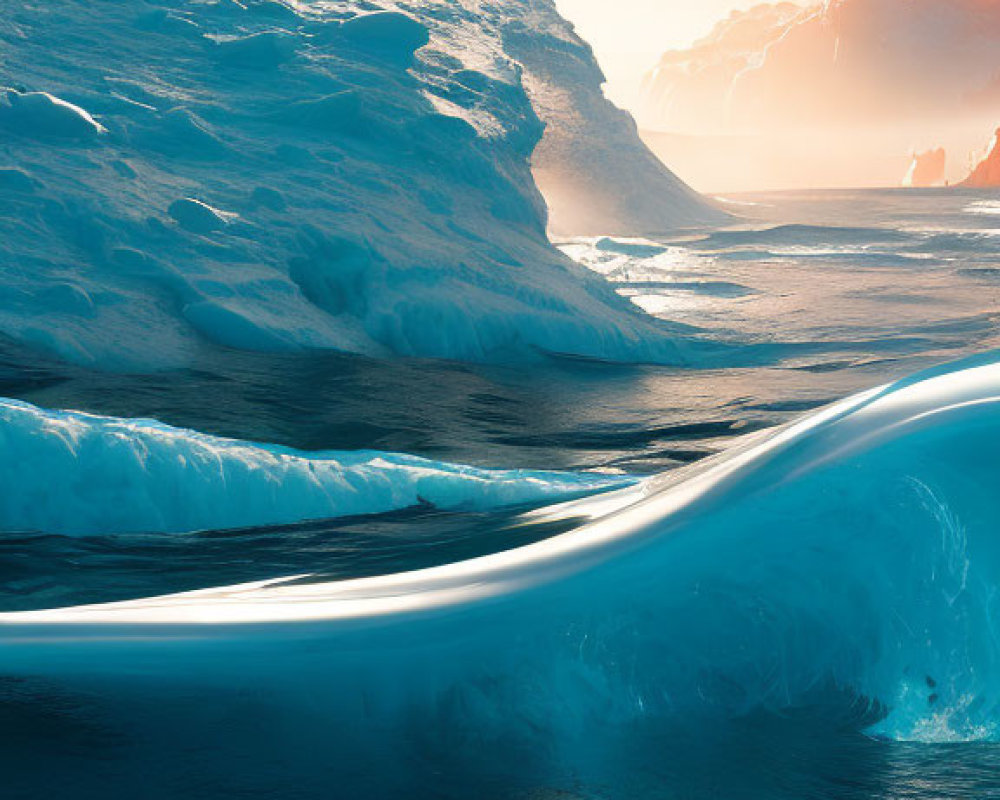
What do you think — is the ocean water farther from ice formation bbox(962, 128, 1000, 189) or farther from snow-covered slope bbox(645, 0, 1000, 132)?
snow-covered slope bbox(645, 0, 1000, 132)

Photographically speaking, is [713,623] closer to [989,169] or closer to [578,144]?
[578,144]

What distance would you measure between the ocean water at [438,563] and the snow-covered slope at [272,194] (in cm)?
59

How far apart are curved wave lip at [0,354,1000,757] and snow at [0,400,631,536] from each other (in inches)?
89.5

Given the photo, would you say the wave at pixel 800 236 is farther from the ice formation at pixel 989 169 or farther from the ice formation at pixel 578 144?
the ice formation at pixel 989 169

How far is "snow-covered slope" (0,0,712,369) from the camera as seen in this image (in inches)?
420

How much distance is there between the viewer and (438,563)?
472cm

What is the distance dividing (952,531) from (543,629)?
138 cm

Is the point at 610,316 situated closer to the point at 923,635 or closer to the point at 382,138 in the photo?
the point at 382,138

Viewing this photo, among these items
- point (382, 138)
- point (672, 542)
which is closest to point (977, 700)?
point (672, 542)

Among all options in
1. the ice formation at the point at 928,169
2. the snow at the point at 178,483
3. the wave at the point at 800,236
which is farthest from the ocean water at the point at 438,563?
the ice formation at the point at 928,169

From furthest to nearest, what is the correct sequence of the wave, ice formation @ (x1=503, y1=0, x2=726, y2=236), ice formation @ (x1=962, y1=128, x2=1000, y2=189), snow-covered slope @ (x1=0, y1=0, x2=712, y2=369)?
ice formation @ (x1=962, y1=128, x2=1000, y2=189) → the wave → ice formation @ (x1=503, y1=0, x2=726, y2=236) → snow-covered slope @ (x1=0, y1=0, x2=712, y2=369)

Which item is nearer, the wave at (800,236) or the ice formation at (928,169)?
the wave at (800,236)

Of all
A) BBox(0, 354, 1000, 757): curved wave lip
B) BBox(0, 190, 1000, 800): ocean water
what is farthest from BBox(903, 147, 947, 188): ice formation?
BBox(0, 354, 1000, 757): curved wave lip

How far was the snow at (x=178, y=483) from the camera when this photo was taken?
6.07 m
